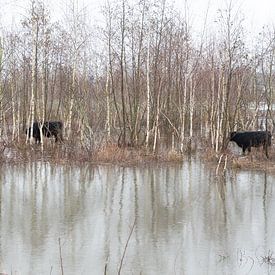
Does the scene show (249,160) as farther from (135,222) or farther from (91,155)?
(135,222)

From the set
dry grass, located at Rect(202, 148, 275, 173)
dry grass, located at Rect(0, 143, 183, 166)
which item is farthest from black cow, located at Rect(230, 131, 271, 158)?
dry grass, located at Rect(0, 143, 183, 166)

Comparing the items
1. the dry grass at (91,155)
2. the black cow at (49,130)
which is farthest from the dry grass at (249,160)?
the black cow at (49,130)

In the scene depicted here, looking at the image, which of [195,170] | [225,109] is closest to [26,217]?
[195,170]

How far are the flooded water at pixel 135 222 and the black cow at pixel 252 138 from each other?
342cm

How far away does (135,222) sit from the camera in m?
8.38

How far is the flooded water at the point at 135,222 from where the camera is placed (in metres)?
6.34

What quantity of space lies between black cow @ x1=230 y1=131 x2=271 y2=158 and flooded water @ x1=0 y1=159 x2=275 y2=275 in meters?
3.42

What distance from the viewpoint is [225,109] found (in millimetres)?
16922

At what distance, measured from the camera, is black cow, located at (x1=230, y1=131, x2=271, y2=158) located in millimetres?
16797

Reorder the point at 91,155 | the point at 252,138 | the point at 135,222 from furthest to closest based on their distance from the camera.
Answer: the point at 252,138
the point at 91,155
the point at 135,222

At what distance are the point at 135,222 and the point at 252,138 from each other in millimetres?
9661

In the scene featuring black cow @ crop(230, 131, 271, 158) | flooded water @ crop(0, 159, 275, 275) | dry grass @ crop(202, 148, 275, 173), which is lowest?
flooded water @ crop(0, 159, 275, 275)

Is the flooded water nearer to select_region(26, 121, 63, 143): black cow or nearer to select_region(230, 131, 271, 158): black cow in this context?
select_region(230, 131, 271, 158): black cow

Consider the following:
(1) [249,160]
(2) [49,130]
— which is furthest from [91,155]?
(1) [249,160]
